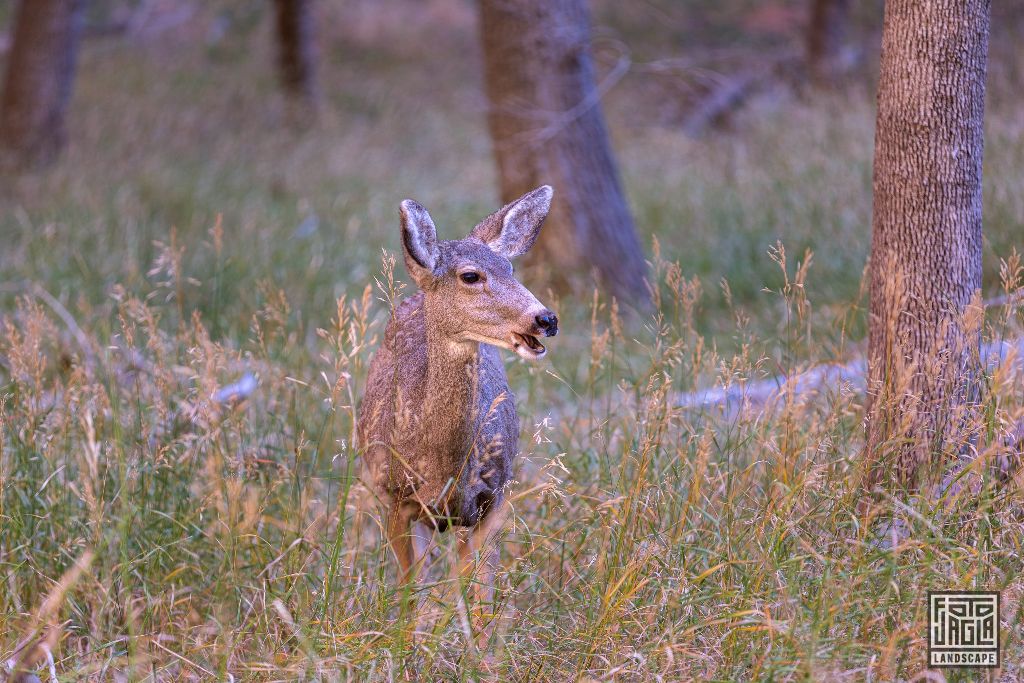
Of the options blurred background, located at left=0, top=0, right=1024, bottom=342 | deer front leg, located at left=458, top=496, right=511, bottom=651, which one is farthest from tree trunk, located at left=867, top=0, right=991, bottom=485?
deer front leg, located at left=458, top=496, right=511, bottom=651

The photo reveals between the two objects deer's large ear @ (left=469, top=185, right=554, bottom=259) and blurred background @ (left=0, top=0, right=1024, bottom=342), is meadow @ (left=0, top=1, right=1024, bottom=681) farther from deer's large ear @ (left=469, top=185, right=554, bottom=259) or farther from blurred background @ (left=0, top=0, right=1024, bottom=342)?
deer's large ear @ (left=469, top=185, right=554, bottom=259)

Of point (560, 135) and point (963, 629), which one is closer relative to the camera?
point (963, 629)

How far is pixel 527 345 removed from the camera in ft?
12.1

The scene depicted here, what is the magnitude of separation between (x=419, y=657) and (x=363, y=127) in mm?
14491

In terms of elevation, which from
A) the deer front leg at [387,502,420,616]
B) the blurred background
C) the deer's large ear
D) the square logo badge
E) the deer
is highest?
the deer's large ear

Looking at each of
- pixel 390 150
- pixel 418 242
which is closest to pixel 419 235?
pixel 418 242

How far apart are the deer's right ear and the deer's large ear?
0.35 m

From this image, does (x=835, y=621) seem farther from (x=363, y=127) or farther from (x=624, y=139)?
(x=363, y=127)

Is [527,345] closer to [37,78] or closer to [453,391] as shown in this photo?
[453,391]

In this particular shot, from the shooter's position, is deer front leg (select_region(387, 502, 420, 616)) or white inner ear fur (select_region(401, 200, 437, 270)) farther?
deer front leg (select_region(387, 502, 420, 616))

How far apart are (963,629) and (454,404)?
1.74 meters

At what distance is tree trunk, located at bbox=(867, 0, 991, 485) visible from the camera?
413 cm

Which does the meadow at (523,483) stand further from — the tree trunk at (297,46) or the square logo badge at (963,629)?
the tree trunk at (297,46)

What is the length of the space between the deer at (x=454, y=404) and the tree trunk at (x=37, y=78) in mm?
9773
